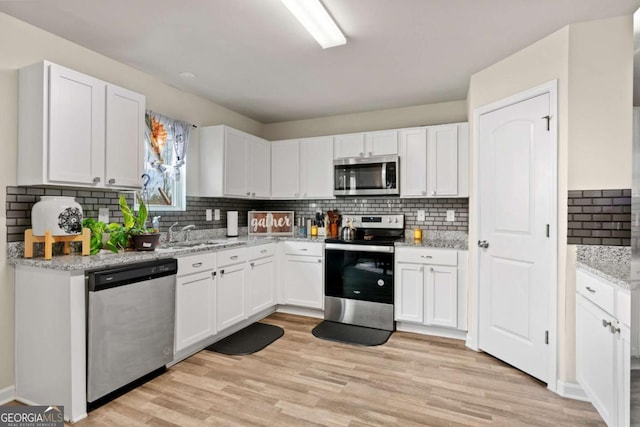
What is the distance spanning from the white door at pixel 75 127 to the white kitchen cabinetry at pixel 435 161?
9.24ft

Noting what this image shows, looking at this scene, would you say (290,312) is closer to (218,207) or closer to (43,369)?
(218,207)

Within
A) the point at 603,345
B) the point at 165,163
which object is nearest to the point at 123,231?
the point at 165,163

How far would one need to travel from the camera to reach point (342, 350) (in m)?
3.02

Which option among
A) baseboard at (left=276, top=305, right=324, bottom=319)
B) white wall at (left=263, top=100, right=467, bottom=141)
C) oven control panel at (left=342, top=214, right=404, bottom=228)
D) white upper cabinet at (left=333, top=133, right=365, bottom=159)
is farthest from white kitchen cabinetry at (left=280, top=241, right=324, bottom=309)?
white wall at (left=263, top=100, right=467, bottom=141)

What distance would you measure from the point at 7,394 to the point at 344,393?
215cm

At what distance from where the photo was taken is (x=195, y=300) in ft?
9.37

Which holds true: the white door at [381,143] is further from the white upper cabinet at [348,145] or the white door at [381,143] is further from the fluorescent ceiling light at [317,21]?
the fluorescent ceiling light at [317,21]

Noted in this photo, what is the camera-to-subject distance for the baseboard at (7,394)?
85.0 inches

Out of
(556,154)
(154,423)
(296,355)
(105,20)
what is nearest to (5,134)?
A: (105,20)

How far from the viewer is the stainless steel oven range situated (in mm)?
3525

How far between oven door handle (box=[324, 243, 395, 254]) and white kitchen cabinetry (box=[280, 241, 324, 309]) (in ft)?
0.51

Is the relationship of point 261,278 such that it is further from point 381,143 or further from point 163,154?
point 381,143

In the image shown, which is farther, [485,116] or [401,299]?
[401,299]

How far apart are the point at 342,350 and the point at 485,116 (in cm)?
237
